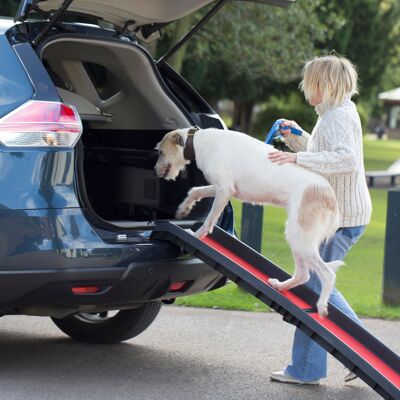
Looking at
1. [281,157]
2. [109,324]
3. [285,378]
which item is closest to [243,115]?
[109,324]

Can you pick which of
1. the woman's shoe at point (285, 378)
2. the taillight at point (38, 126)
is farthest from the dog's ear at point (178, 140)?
the woman's shoe at point (285, 378)

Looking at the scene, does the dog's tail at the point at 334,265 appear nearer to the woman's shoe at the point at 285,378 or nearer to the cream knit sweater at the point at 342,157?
the cream knit sweater at the point at 342,157

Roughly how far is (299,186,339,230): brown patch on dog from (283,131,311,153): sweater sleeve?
0.74 metres

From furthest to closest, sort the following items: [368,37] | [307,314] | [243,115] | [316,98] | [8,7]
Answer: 1. [243,115]
2. [368,37]
3. [8,7]
4. [316,98]
5. [307,314]

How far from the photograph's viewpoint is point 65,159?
16.7ft

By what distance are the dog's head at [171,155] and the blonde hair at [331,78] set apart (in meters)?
0.78

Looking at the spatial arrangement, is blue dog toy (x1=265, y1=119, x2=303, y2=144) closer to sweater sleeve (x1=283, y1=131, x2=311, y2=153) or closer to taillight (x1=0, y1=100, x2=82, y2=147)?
sweater sleeve (x1=283, y1=131, x2=311, y2=153)

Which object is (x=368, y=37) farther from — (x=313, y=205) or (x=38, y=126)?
(x=38, y=126)

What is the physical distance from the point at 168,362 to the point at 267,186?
159cm

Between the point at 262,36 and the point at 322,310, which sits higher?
the point at 262,36

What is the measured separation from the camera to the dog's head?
5250mm

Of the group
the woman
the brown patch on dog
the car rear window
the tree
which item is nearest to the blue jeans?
the woman

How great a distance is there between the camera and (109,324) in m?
6.45

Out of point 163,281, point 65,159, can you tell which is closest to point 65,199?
point 65,159
